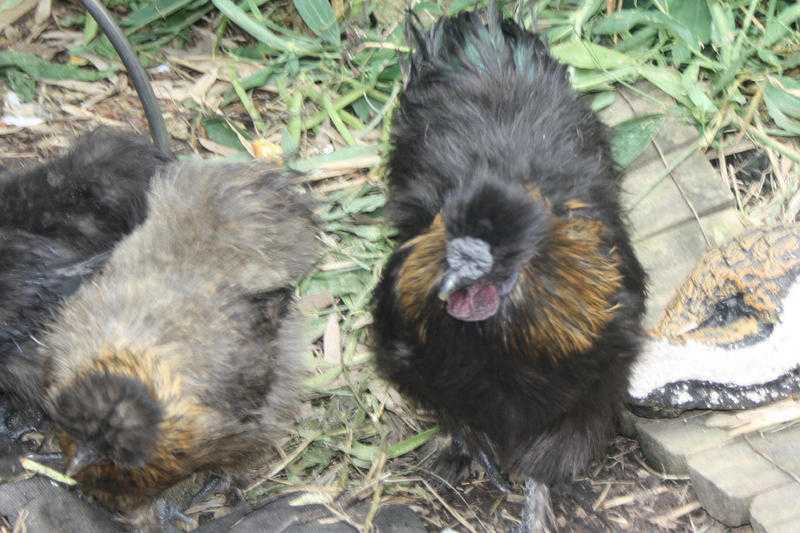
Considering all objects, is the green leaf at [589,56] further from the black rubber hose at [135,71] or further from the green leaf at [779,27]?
the black rubber hose at [135,71]

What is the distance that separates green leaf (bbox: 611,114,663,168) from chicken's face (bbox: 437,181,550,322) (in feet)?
5.10

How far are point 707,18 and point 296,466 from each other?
281cm

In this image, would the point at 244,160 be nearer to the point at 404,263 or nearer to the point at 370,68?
the point at 370,68

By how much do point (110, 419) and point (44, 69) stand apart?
2491mm

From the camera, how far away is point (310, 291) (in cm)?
467

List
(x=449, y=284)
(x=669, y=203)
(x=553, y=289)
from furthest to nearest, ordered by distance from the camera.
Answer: (x=669, y=203) < (x=553, y=289) < (x=449, y=284)

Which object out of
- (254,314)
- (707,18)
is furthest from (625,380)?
(707,18)

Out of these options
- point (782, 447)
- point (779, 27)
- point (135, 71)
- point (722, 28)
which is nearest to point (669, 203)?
point (722, 28)

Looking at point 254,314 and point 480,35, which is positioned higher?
point 480,35

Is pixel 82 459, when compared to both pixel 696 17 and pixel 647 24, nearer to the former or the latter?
pixel 647 24

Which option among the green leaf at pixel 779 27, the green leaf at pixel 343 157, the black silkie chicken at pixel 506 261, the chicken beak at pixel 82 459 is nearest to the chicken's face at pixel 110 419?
the chicken beak at pixel 82 459

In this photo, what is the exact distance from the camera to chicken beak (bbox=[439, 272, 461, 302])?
3053 mm

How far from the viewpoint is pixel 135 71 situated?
4.65 m

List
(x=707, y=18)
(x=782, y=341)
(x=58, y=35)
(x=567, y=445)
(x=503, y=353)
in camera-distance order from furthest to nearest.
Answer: (x=58, y=35) → (x=707, y=18) → (x=782, y=341) → (x=567, y=445) → (x=503, y=353)
